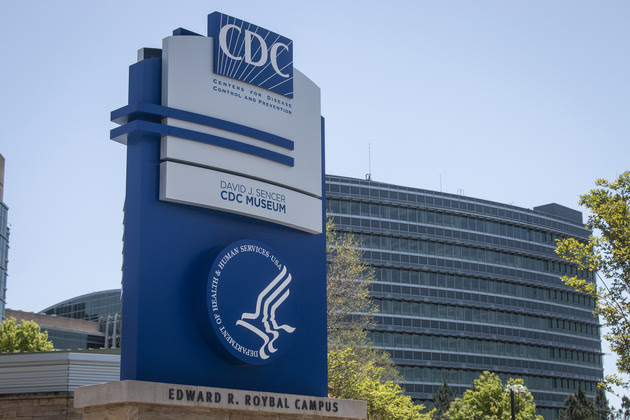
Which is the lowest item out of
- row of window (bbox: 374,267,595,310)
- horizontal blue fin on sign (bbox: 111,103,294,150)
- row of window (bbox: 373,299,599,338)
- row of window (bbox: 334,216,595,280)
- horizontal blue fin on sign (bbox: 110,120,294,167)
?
horizontal blue fin on sign (bbox: 110,120,294,167)

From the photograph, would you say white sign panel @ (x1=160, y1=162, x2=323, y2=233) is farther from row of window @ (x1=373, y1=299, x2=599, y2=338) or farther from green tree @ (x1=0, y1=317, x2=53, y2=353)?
row of window @ (x1=373, y1=299, x2=599, y2=338)

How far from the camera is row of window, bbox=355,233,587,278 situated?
401 feet

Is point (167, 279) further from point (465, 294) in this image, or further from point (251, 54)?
point (465, 294)

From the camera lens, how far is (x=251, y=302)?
1958 cm

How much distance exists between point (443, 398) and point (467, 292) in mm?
19377

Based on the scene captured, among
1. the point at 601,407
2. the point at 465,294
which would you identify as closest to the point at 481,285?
the point at 465,294

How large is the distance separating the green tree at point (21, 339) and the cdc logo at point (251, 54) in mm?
44167

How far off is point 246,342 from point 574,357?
132 metres

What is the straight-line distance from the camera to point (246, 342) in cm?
1931

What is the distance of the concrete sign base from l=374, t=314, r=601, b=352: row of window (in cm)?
9609

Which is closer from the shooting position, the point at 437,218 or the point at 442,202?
the point at 437,218

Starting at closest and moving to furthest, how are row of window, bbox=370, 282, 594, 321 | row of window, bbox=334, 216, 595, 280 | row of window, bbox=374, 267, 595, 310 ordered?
row of window, bbox=370, 282, 594, 321 < row of window, bbox=334, 216, 595, 280 < row of window, bbox=374, 267, 595, 310

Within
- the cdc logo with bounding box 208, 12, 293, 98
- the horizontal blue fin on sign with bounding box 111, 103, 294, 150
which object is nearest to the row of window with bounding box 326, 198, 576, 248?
the cdc logo with bounding box 208, 12, 293, 98

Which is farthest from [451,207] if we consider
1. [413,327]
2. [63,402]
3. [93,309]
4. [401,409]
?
[63,402]
